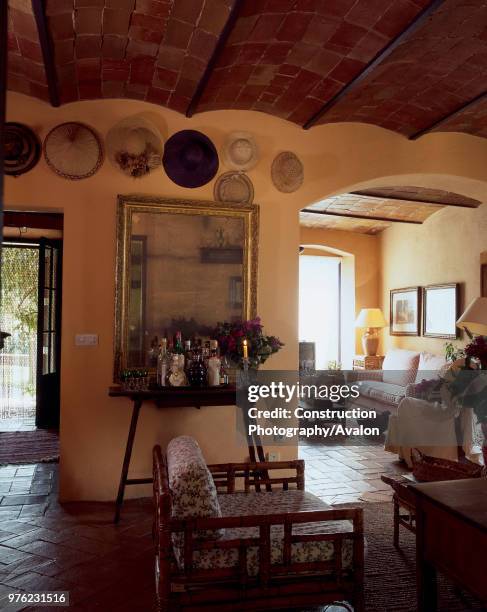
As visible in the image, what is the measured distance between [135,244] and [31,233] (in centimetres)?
320

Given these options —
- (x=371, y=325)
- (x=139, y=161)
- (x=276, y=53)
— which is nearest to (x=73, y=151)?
(x=139, y=161)

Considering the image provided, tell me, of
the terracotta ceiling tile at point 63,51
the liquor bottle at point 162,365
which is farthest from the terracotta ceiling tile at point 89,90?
the liquor bottle at point 162,365

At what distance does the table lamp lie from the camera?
8594 mm

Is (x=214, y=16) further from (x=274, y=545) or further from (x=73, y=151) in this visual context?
(x=274, y=545)

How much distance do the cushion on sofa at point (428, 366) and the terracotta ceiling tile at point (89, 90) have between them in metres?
5.01

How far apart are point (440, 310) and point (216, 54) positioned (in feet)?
17.3

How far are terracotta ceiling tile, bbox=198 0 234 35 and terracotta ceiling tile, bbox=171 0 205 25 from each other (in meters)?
0.03

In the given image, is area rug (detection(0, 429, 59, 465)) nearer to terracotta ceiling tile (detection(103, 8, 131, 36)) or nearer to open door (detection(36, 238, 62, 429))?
open door (detection(36, 238, 62, 429))

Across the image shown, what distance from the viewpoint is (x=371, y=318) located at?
28.3ft

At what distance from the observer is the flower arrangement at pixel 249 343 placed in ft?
13.6

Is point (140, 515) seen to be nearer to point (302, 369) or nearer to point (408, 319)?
point (302, 369)

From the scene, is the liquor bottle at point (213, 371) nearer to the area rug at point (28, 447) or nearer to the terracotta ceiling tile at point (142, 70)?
the terracotta ceiling tile at point (142, 70)

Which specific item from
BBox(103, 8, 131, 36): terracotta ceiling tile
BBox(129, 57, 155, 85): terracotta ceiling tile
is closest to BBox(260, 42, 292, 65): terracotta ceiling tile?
BBox(129, 57, 155, 85): terracotta ceiling tile

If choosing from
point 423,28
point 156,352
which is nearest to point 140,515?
point 156,352
